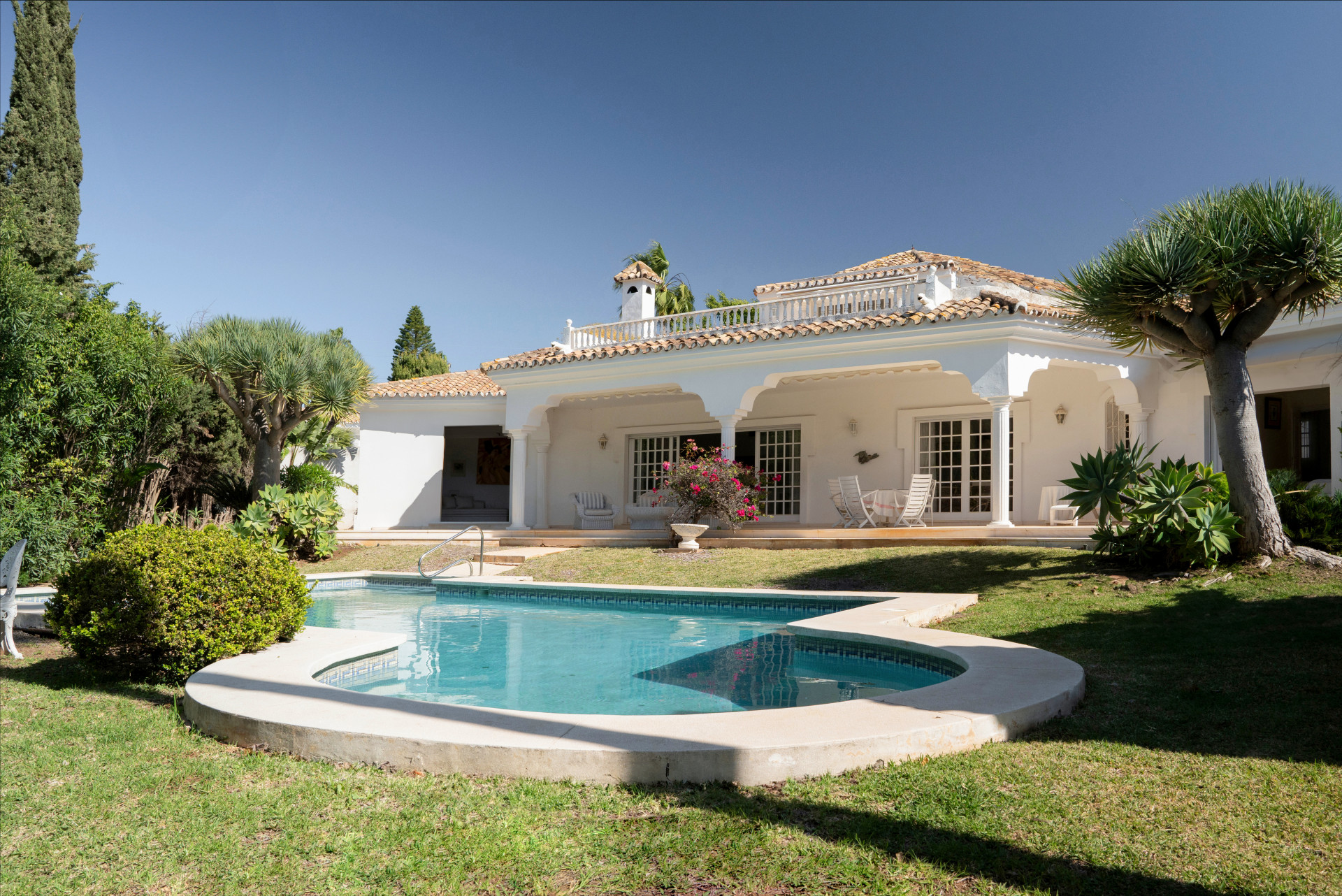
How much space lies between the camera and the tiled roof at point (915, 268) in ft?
61.8

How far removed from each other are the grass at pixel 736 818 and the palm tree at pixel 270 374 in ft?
37.4

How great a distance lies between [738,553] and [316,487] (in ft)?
33.7

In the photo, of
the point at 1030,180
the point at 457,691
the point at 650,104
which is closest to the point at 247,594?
the point at 457,691

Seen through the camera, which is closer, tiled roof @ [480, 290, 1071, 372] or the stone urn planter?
tiled roof @ [480, 290, 1071, 372]

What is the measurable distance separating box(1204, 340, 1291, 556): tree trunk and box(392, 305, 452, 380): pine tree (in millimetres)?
38514

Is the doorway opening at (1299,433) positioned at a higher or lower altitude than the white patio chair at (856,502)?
higher

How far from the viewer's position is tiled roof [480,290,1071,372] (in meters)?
13.2

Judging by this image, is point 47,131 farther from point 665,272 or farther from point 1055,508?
point 1055,508

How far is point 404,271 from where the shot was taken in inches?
947

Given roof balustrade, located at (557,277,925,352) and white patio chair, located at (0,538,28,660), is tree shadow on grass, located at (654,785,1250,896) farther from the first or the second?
roof balustrade, located at (557,277,925,352)

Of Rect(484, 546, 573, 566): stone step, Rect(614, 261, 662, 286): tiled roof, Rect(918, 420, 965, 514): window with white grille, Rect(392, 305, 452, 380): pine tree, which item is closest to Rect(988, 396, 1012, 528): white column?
Rect(918, 420, 965, 514): window with white grille

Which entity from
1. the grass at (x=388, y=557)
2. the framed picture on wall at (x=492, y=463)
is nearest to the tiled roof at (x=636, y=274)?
the framed picture on wall at (x=492, y=463)

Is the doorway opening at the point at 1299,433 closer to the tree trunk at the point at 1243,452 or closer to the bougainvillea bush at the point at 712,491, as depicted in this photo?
the tree trunk at the point at 1243,452

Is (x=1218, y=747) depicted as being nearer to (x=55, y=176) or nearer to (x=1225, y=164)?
(x=55, y=176)
